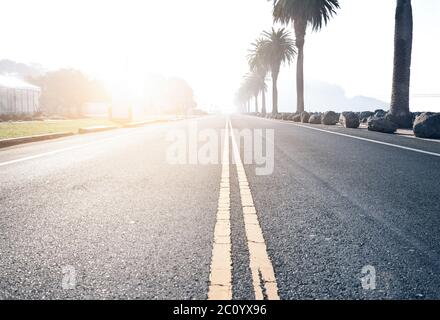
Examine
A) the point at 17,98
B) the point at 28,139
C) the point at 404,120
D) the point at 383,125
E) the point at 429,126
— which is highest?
the point at 17,98

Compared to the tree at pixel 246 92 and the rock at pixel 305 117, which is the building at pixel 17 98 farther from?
the tree at pixel 246 92

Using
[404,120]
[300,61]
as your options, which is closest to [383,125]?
[404,120]

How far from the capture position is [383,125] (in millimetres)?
14805

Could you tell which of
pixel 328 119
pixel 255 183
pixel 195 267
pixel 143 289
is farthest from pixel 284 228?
pixel 328 119

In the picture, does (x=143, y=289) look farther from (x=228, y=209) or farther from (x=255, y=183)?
(x=255, y=183)

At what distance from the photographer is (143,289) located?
1984 millimetres

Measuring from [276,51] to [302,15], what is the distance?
21.7m

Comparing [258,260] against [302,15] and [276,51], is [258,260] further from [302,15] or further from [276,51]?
[276,51]

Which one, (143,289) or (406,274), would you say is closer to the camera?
(143,289)

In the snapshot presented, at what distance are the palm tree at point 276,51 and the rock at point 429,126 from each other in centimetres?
4386

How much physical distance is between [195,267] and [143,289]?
0.38 meters

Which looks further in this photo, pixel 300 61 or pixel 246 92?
pixel 246 92

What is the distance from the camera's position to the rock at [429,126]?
11555 millimetres

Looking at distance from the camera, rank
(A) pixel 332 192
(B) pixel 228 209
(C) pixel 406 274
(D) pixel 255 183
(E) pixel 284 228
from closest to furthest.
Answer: (C) pixel 406 274 < (E) pixel 284 228 < (B) pixel 228 209 < (A) pixel 332 192 < (D) pixel 255 183
